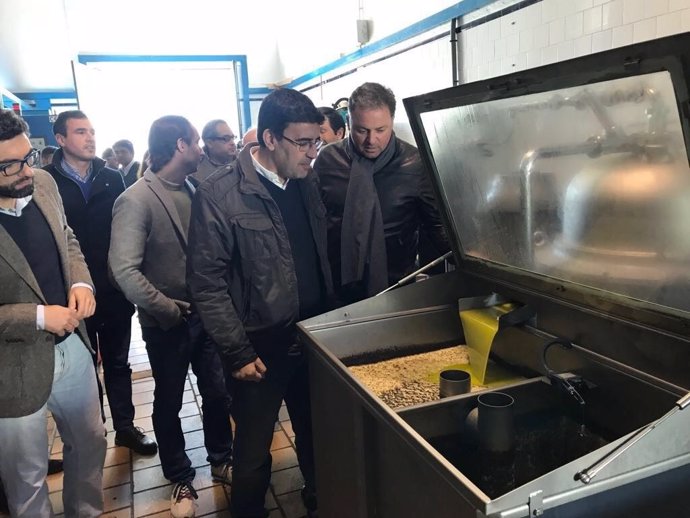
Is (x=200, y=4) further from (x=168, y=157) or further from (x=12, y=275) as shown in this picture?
(x=12, y=275)

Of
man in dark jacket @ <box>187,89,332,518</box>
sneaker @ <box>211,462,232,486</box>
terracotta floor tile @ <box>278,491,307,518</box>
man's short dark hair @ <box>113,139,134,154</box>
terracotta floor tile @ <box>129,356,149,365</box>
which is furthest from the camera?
man's short dark hair @ <box>113,139,134,154</box>

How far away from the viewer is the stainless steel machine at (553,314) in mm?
892

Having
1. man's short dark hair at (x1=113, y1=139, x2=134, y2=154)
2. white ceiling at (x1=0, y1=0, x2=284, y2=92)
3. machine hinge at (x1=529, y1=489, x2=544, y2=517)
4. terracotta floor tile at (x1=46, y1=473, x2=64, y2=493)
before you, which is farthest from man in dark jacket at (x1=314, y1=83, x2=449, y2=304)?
white ceiling at (x1=0, y1=0, x2=284, y2=92)

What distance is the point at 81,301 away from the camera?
1.68 m

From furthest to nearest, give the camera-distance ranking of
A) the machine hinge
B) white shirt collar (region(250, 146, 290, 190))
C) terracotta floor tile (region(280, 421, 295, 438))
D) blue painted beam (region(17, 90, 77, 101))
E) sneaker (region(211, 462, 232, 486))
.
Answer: blue painted beam (region(17, 90, 77, 101)) → terracotta floor tile (region(280, 421, 295, 438)) → sneaker (region(211, 462, 232, 486)) → white shirt collar (region(250, 146, 290, 190)) → the machine hinge

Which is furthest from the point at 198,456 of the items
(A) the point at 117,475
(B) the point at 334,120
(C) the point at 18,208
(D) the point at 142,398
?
(B) the point at 334,120

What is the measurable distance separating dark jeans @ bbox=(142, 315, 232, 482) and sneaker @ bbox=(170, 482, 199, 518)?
35 millimetres

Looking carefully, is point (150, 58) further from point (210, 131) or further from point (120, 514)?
point (120, 514)

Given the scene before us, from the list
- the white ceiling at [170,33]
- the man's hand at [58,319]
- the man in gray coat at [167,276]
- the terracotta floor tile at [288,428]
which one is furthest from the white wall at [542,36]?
the man's hand at [58,319]

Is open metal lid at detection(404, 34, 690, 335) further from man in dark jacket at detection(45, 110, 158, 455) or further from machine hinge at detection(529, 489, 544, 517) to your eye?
man in dark jacket at detection(45, 110, 158, 455)

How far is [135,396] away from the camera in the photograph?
3137 mm

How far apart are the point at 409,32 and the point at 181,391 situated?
2.79 metres

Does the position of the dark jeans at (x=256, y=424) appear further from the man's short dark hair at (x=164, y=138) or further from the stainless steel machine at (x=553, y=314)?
the man's short dark hair at (x=164, y=138)

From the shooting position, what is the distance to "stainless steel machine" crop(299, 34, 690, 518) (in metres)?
0.89
